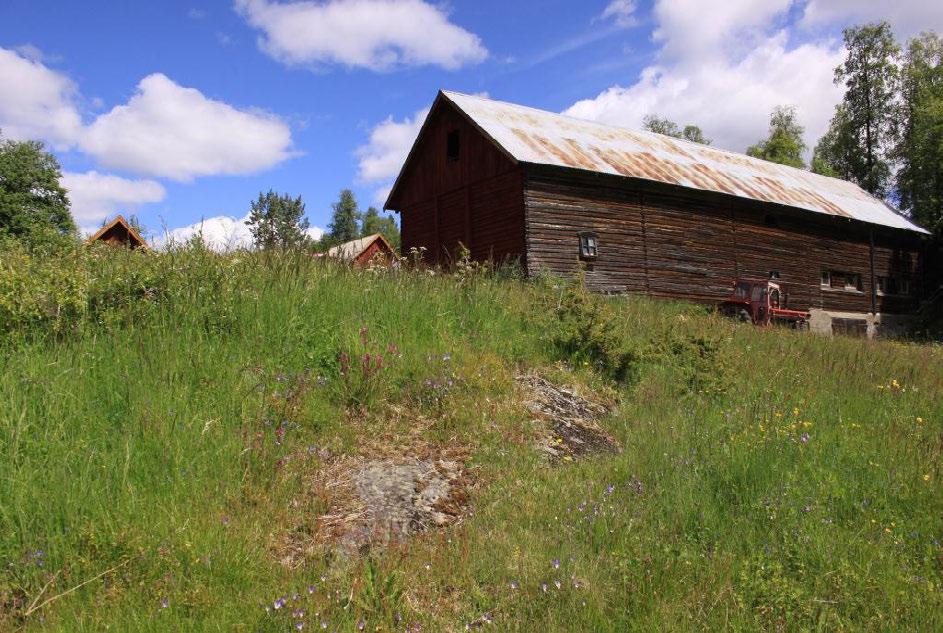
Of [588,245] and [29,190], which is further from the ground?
[29,190]

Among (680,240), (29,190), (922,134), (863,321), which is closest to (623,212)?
(680,240)

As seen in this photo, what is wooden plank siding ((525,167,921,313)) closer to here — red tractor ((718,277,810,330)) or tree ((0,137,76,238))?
red tractor ((718,277,810,330))

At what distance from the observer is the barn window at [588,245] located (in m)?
19.0

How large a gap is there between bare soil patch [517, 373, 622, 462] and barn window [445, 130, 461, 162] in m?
16.1

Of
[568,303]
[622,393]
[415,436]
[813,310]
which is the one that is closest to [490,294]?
[568,303]

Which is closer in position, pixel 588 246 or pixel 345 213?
pixel 588 246

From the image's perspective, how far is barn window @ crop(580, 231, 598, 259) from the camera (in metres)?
19.0

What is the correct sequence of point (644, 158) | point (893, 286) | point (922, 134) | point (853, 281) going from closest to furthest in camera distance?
point (644, 158) < point (853, 281) < point (893, 286) < point (922, 134)

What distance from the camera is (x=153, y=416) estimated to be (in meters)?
3.94

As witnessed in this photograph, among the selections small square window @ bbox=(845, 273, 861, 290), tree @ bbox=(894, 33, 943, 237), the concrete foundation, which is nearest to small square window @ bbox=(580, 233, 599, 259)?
the concrete foundation

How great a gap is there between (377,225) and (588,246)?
7868cm

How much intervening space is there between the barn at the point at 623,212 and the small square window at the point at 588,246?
0.12 feet

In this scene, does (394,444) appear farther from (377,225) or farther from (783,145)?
(377,225)

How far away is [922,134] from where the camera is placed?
36.8 meters
